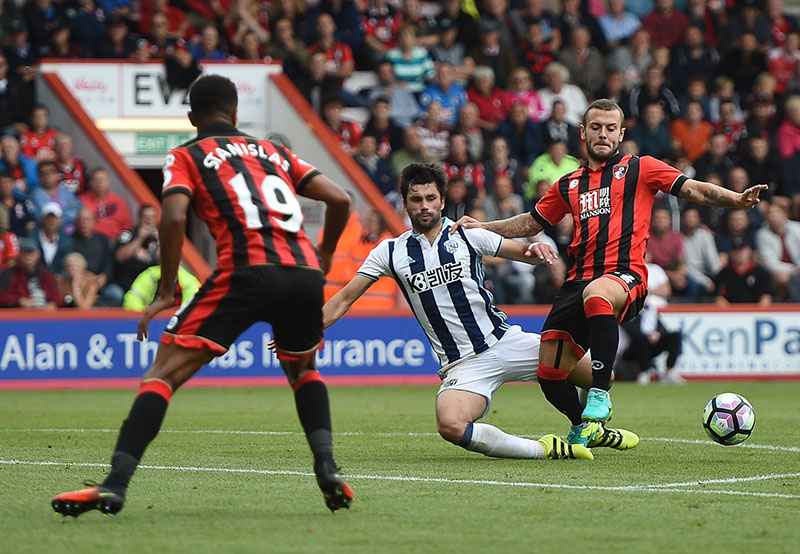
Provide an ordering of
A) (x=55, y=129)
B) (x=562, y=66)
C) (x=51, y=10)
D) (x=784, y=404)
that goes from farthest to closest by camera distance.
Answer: (x=562, y=66) < (x=51, y=10) < (x=55, y=129) < (x=784, y=404)

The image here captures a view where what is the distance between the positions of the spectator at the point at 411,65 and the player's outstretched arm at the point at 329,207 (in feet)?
47.0

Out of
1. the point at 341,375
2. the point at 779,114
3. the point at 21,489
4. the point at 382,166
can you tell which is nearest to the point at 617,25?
the point at 779,114

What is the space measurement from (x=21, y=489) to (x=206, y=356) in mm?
1568

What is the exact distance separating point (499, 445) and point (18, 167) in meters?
11.0

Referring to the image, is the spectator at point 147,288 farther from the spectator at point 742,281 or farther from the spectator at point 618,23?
the spectator at point 618,23

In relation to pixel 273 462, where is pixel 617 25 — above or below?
above

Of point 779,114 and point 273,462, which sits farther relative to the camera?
point 779,114

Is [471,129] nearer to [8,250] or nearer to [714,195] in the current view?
[8,250]

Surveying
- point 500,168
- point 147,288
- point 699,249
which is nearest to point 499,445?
point 147,288

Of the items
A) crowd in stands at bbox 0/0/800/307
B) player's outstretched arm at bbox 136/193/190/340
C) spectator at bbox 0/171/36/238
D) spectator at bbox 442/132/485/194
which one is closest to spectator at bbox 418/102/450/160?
crowd in stands at bbox 0/0/800/307

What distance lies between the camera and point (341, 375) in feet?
53.4

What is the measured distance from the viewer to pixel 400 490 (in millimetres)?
6840

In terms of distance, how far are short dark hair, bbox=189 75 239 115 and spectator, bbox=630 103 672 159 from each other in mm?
14599

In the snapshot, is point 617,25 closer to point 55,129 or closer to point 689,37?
point 689,37
